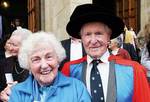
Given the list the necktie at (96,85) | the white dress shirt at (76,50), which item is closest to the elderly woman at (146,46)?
the white dress shirt at (76,50)

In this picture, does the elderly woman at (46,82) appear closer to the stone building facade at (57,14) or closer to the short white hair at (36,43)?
the short white hair at (36,43)

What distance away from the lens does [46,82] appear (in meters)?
3.17

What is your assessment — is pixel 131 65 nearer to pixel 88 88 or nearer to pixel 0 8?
pixel 88 88

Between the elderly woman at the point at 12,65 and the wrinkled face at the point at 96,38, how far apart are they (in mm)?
944

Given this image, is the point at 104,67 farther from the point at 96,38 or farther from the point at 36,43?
the point at 36,43

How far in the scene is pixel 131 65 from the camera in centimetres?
322

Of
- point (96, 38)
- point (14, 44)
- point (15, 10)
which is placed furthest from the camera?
point (15, 10)

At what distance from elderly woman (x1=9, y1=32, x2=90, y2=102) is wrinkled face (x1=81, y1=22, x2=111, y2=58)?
0.23 metres

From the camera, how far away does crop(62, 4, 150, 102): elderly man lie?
3137 mm

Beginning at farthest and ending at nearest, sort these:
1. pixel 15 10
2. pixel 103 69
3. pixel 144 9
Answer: pixel 15 10
pixel 144 9
pixel 103 69

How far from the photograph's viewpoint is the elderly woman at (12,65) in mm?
3977

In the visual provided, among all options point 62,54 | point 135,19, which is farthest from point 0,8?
point 62,54

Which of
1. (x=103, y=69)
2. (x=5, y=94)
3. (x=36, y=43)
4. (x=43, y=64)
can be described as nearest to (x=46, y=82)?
(x=43, y=64)

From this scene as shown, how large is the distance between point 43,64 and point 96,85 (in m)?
0.39
